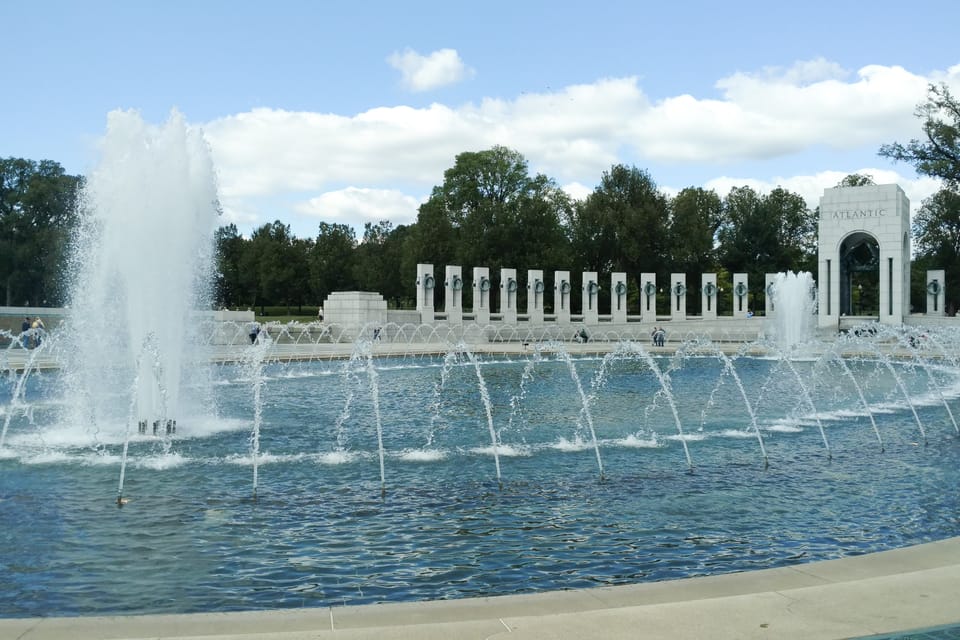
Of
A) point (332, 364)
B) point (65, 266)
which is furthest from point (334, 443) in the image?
point (65, 266)

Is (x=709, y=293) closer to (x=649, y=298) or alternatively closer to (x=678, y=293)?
(x=678, y=293)

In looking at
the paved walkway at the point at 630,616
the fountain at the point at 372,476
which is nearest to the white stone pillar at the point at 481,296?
the fountain at the point at 372,476

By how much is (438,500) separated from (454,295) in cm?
4017

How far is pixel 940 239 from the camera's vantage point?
68188mm

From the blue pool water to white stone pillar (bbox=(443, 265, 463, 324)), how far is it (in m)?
29.9

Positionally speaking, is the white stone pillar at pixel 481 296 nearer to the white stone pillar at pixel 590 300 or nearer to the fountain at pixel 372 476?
the white stone pillar at pixel 590 300

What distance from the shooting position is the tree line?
58.1 metres

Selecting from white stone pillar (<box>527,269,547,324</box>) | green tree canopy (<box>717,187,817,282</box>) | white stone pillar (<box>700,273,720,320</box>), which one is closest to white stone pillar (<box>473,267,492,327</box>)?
white stone pillar (<box>527,269,547,324</box>)

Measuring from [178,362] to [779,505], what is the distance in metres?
9.74

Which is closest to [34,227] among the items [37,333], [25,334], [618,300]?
[25,334]

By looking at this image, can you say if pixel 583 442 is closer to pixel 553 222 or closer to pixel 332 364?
pixel 332 364

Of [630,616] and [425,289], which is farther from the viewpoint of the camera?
[425,289]

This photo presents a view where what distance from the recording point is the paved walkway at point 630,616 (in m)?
4.72

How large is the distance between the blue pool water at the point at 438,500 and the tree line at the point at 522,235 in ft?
152
